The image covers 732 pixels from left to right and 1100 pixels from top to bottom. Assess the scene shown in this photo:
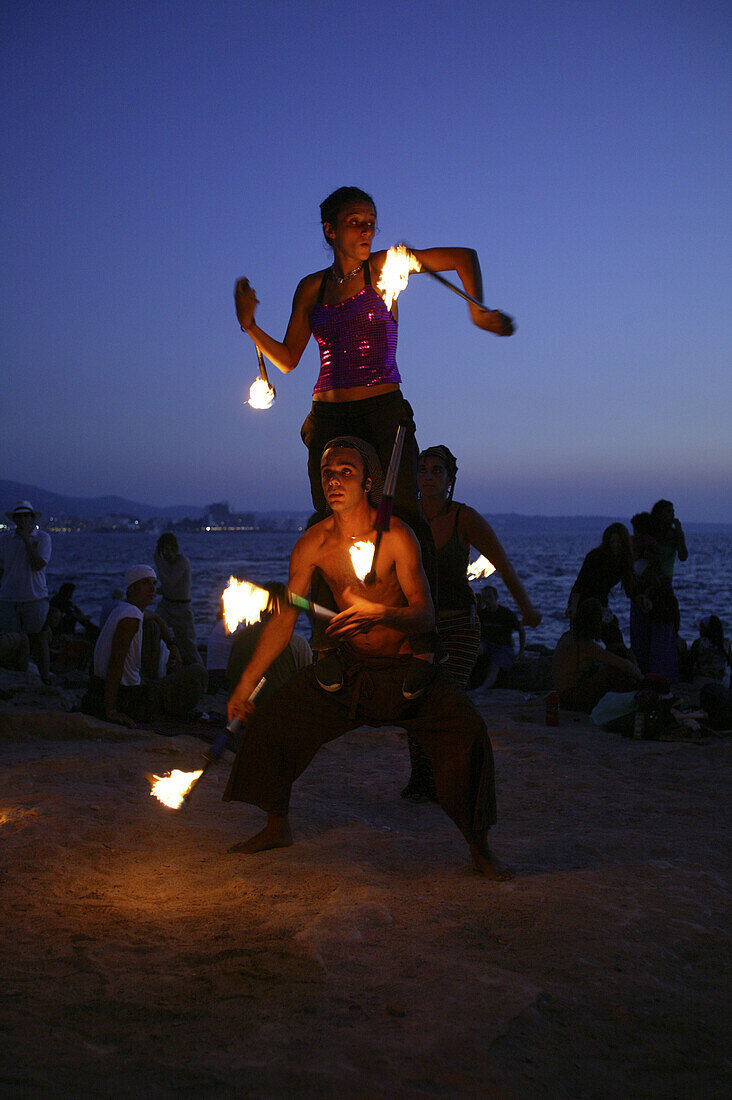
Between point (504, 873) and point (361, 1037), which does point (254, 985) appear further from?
point (504, 873)

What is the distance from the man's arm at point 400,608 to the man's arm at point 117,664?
3.27 m

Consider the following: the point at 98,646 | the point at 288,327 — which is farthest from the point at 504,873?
the point at 98,646

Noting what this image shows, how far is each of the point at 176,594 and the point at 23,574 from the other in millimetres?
1634

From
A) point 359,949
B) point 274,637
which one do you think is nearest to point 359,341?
point 274,637

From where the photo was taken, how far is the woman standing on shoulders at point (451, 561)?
4426 millimetres

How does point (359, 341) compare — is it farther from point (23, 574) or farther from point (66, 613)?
point (66, 613)

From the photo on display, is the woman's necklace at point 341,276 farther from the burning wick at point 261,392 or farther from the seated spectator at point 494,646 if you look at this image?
the seated spectator at point 494,646

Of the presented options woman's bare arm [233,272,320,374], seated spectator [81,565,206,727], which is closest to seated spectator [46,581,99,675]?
seated spectator [81,565,206,727]

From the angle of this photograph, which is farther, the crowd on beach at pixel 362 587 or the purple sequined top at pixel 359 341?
the purple sequined top at pixel 359 341

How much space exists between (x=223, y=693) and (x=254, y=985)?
626 centimetres

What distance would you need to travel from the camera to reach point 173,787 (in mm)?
4664

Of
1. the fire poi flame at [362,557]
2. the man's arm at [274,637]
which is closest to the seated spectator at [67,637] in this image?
the man's arm at [274,637]

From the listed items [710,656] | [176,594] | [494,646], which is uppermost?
[176,594]

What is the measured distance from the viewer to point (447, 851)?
3.73 metres
